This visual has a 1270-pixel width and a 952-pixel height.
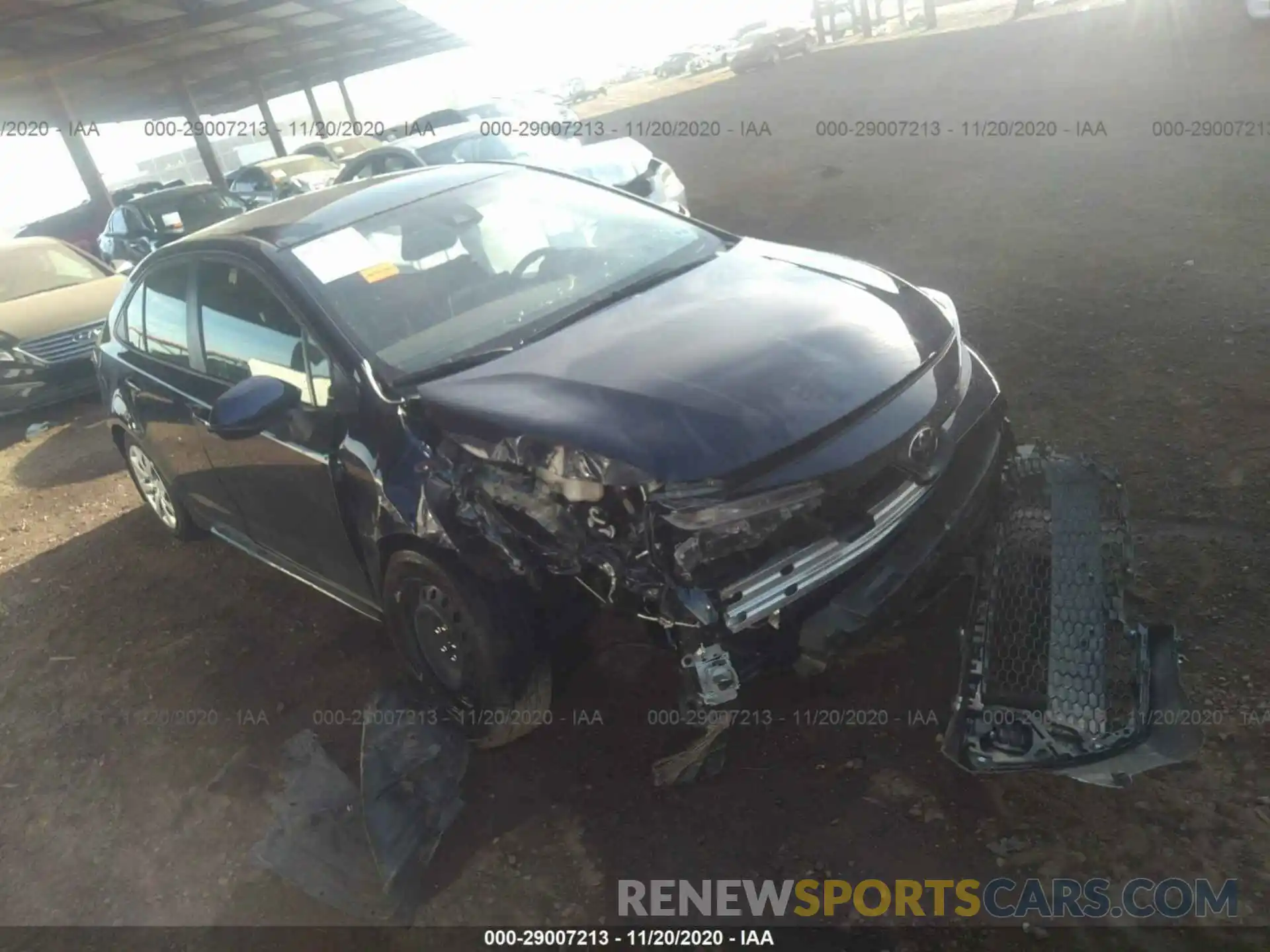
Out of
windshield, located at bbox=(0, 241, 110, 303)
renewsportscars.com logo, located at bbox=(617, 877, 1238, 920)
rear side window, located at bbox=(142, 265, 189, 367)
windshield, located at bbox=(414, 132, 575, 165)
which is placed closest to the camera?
renewsportscars.com logo, located at bbox=(617, 877, 1238, 920)

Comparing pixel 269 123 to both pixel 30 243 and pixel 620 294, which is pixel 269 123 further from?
pixel 620 294

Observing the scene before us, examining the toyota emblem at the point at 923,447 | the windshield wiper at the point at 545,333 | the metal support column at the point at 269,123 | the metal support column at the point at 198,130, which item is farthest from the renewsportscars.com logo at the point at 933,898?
the metal support column at the point at 269,123

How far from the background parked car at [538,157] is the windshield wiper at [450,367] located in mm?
4632

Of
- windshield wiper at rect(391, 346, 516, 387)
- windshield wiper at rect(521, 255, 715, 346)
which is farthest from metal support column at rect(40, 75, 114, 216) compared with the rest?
windshield wiper at rect(391, 346, 516, 387)

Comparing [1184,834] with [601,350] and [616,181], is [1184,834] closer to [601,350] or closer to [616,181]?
[601,350]

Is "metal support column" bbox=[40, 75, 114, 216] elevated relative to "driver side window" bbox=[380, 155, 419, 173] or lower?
elevated

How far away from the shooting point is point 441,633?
3186 mm

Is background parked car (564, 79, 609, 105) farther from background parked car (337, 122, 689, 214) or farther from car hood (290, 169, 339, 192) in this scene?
background parked car (337, 122, 689, 214)

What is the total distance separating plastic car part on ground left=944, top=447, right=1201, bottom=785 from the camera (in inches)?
95.4

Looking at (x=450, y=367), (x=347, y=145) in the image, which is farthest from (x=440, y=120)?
(x=450, y=367)

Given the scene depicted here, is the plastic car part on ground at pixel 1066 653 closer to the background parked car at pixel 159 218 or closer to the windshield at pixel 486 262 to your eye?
the windshield at pixel 486 262

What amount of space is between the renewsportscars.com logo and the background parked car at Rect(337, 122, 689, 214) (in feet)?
19.2

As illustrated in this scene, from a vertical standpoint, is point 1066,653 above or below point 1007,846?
above

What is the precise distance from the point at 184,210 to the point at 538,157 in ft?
20.4
